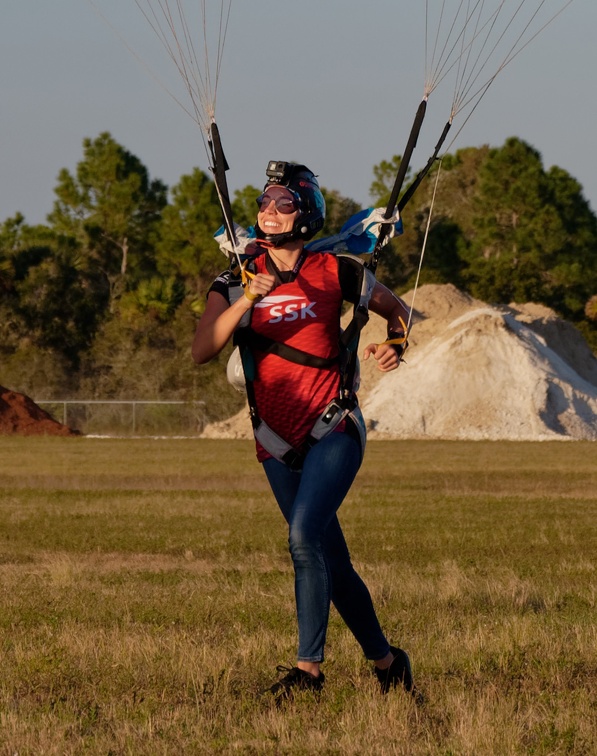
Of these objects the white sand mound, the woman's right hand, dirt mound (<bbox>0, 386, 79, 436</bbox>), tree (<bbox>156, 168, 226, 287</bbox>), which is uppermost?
tree (<bbox>156, 168, 226, 287</bbox>)

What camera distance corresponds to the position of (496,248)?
91938 millimetres

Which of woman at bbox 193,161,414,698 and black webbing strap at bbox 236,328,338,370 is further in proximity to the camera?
black webbing strap at bbox 236,328,338,370

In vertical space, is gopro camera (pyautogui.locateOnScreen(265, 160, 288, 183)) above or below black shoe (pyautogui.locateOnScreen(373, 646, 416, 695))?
above

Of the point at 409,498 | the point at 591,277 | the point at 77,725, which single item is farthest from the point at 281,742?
the point at 591,277

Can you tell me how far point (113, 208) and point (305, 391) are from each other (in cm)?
8904

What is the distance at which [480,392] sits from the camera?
55.2 metres

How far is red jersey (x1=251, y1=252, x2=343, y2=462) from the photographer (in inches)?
258

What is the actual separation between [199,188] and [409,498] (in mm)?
67489

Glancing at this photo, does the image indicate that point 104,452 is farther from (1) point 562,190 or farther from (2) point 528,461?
(1) point 562,190

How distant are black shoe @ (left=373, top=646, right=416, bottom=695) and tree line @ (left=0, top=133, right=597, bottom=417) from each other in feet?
189

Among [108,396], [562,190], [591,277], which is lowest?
[108,396]

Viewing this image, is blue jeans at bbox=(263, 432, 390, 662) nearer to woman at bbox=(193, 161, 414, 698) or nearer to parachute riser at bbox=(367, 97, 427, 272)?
woman at bbox=(193, 161, 414, 698)

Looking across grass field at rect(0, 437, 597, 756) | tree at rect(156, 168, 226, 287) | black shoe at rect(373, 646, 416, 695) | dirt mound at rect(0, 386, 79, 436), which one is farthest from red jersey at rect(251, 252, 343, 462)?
tree at rect(156, 168, 226, 287)

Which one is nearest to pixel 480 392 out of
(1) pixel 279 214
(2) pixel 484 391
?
(2) pixel 484 391
